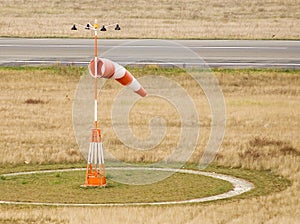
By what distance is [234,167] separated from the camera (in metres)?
24.5

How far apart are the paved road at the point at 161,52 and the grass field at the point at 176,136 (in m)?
3.36

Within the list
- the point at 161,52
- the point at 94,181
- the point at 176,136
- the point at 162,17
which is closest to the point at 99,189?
the point at 94,181

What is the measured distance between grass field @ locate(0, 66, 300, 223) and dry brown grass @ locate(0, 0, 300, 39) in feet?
54.9

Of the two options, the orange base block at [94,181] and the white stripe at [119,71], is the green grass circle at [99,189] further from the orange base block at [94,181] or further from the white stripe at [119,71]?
the white stripe at [119,71]

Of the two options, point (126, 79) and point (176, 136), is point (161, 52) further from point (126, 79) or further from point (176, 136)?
point (126, 79)

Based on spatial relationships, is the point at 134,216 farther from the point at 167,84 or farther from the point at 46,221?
the point at 167,84

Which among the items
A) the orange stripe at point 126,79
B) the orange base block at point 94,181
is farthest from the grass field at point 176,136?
the orange stripe at point 126,79

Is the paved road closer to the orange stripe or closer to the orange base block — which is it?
the orange base block

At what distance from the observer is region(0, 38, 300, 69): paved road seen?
149 ft

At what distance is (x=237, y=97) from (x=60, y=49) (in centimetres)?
1592

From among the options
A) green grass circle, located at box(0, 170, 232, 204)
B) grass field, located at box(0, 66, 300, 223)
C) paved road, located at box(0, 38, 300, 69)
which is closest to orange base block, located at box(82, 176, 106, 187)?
green grass circle, located at box(0, 170, 232, 204)

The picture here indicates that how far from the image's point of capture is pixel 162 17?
71.7 m

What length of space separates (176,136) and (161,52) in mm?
21174

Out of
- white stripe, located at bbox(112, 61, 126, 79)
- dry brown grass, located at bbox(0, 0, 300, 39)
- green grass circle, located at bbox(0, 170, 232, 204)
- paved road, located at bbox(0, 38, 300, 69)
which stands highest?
dry brown grass, located at bbox(0, 0, 300, 39)
